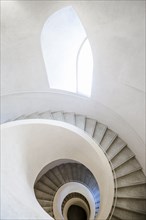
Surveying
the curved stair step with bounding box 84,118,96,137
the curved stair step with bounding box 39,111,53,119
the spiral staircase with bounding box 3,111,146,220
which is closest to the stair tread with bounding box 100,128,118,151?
the spiral staircase with bounding box 3,111,146,220

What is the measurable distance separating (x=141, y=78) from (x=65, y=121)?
10.4ft

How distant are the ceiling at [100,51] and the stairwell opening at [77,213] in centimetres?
885

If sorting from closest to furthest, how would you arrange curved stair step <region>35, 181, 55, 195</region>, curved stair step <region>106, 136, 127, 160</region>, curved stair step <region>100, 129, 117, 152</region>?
curved stair step <region>106, 136, 127, 160</region> < curved stair step <region>100, 129, 117, 152</region> < curved stair step <region>35, 181, 55, 195</region>

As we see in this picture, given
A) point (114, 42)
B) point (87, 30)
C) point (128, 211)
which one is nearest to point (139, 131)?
point (128, 211)

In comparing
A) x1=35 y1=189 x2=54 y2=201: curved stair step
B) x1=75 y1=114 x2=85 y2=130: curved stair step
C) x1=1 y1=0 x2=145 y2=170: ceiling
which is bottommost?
x1=35 y1=189 x2=54 y2=201: curved stair step

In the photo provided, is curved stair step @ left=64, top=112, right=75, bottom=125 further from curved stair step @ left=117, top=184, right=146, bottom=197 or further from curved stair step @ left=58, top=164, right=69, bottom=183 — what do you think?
curved stair step @ left=58, top=164, right=69, bottom=183

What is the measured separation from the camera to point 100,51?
4922mm

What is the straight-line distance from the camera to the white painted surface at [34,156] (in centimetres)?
455

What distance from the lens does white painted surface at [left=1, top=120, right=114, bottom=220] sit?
4555mm

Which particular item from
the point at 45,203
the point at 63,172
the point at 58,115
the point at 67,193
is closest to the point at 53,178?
the point at 63,172

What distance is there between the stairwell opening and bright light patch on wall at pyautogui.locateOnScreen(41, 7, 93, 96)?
9.08 metres

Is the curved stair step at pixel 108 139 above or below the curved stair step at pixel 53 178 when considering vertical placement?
above

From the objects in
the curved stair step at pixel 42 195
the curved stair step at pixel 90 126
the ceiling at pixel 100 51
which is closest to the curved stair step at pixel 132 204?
the ceiling at pixel 100 51

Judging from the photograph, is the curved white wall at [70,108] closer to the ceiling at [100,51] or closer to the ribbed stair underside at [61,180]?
the ceiling at [100,51]
